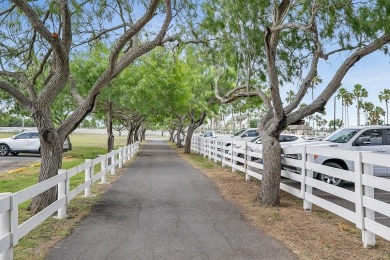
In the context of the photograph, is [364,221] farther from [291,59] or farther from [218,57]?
[218,57]

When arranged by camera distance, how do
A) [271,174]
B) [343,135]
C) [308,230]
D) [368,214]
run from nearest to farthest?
[368,214]
[308,230]
[271,174]
[343,135]

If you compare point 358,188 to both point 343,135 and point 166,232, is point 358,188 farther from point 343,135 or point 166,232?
point 343,135

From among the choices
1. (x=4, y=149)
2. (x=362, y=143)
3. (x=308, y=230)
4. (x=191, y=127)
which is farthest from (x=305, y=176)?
(x=191, y=127)

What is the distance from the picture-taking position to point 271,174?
9273 mm

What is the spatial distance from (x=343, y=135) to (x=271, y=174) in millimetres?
4723

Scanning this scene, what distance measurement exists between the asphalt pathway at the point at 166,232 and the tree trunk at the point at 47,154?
1034mm

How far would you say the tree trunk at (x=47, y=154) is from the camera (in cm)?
844

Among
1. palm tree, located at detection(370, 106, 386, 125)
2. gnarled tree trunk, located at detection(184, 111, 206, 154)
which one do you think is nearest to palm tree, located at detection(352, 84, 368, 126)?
palm tree, located at detection(370, 106, 386, 125)

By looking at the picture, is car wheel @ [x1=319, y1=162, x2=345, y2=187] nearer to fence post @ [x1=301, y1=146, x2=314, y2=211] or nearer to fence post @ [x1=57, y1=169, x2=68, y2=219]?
fence post @ [x1=301, y1=146, x2=314, y2=211]

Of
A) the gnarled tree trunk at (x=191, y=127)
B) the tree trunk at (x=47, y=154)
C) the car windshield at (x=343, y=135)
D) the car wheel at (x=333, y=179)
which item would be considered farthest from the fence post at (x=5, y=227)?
the gnarled tree trunk at (x=191, y=127)

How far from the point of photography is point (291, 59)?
36.8 ft

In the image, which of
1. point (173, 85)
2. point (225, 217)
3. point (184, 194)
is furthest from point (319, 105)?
point (173, 85)

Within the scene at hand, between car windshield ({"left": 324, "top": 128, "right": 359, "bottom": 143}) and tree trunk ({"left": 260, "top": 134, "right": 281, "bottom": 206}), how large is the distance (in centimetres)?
415

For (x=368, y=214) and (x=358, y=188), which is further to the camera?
(x=358, y=188)
